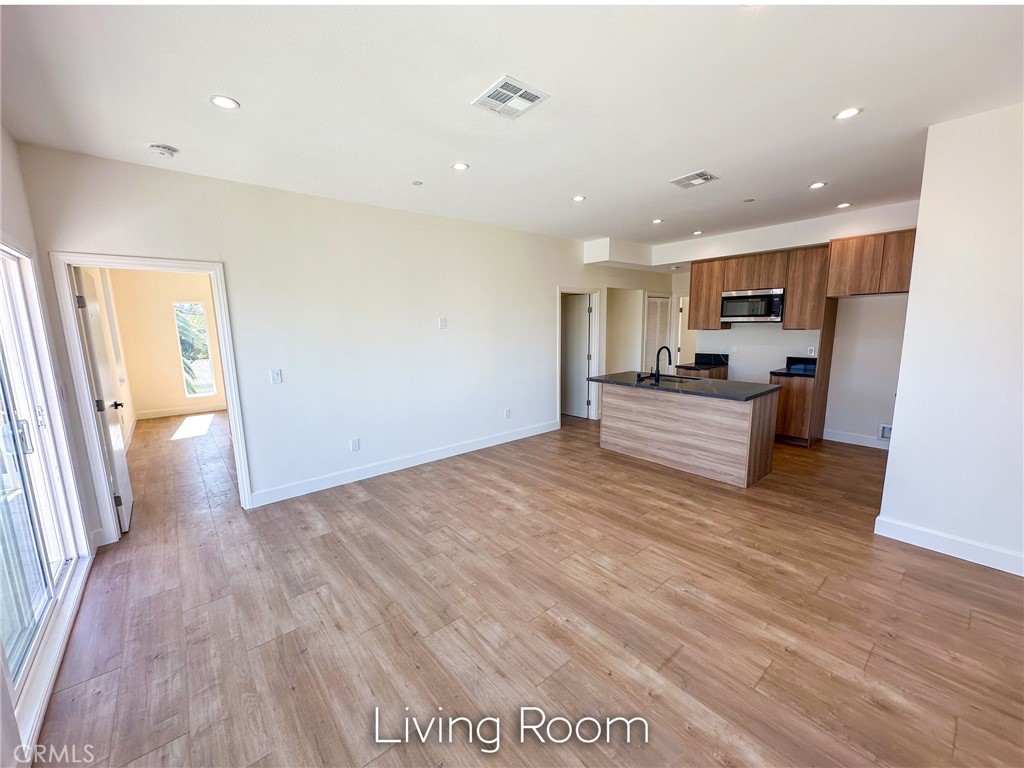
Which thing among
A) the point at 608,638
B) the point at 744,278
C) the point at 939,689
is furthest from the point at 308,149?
the point at 744,278

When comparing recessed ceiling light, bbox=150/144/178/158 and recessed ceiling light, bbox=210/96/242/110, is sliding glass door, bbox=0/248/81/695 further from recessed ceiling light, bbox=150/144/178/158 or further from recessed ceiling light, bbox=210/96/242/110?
recessed ceiling light, bbox=210/96/242/110

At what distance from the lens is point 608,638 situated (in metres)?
2.02

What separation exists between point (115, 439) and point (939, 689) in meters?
5.38

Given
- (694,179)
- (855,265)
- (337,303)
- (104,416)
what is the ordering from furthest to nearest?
(855,265) → (337,303) → (694,179) → (104,416)

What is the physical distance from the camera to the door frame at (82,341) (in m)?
2.69

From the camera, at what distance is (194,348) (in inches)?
292

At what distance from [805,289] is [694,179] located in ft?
8.85

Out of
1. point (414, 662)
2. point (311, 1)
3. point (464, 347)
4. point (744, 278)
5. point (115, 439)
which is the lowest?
point (414, 662)

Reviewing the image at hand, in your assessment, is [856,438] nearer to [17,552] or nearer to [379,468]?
[379,468]

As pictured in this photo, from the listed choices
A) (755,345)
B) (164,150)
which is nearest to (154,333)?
(164,150)

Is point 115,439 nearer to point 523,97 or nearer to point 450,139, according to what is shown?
point 450,139

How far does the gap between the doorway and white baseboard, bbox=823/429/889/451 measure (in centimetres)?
318

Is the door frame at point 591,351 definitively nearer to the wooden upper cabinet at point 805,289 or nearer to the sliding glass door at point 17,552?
the wooden upper cabinet at point 805,289

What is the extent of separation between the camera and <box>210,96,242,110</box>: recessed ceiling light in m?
2.02
